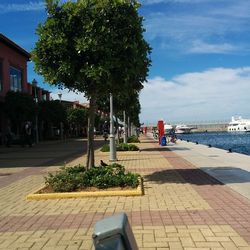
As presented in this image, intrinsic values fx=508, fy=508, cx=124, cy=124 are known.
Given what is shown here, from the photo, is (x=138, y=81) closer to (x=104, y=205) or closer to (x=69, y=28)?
(x=69, y=28)

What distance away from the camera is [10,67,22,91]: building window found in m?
48.4

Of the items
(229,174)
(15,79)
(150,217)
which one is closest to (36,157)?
(229,174)

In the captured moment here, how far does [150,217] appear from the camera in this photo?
27.8ft

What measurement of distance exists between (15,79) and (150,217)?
43.3m

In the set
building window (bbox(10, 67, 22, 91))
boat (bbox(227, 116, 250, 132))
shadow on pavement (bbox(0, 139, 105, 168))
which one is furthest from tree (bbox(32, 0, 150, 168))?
boat (bbox(227, 116, 250, 132))

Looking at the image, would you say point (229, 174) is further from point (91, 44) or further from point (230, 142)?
point (230, 142)

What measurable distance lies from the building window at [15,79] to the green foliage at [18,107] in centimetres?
657

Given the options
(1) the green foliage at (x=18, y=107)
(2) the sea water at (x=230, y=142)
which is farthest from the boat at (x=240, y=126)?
(1) the green foliage at (x=18, y=107)

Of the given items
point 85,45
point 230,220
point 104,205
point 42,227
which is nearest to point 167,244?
point 230,220

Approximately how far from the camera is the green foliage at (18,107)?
40.9m

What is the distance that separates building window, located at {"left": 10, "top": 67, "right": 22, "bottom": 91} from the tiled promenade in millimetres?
36517

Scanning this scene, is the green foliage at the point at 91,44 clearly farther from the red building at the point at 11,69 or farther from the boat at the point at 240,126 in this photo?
the boat at the point at 240,126

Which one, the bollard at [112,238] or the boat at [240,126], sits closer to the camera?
the bollard at [112,238]

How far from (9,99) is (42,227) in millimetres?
34381
